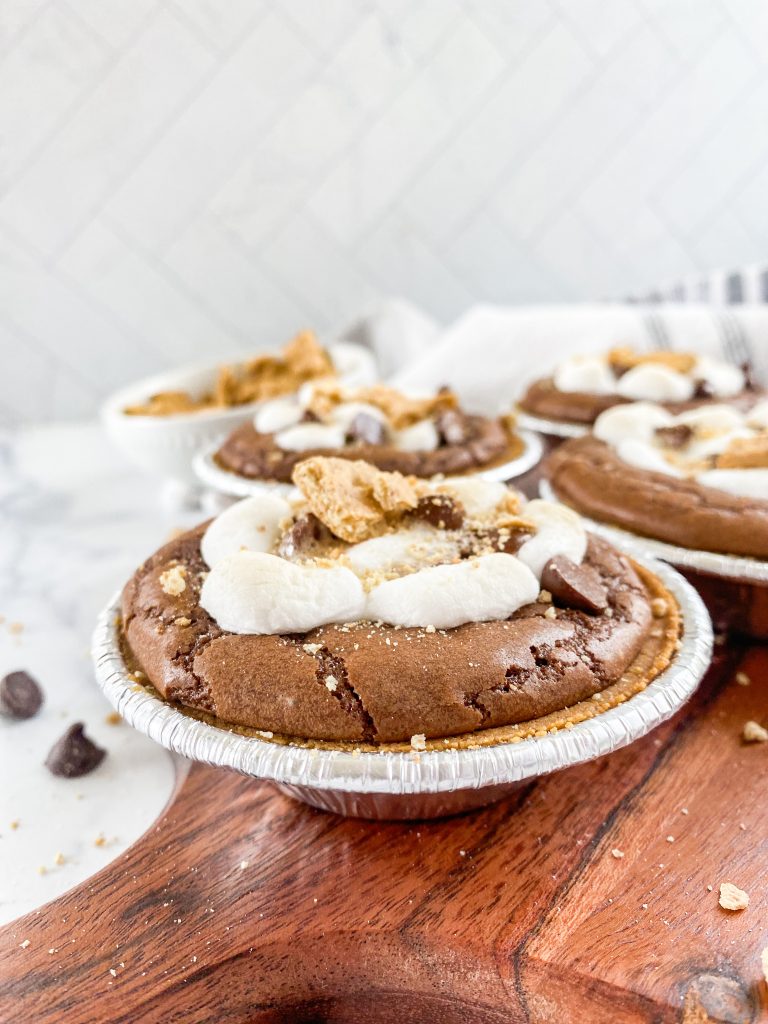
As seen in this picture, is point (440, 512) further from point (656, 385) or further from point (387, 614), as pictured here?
point (656, 385)

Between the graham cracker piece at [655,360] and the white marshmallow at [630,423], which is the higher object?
the white marshmallow at [630,423]

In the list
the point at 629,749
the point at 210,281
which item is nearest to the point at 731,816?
the point at 629,749

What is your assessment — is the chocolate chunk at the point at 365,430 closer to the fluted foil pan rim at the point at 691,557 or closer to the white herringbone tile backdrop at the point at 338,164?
Answer: the fluted foil pan rim at the point at 691,557

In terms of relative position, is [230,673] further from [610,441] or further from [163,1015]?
[610,441]

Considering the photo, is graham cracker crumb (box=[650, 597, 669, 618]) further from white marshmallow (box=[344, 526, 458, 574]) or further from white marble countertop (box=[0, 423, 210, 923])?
white marble countertop (box=[0, 423, 210, 923])

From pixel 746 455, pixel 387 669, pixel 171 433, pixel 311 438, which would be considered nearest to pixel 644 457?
pixel 746 455

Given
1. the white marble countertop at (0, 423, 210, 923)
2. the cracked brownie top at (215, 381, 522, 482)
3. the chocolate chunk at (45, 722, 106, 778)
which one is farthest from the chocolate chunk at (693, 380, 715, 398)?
the chocolate chunk at (45, 722, 106, 778)

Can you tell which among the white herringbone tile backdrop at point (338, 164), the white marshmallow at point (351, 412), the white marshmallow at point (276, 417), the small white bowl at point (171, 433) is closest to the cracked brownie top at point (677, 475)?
the white marshmallow at point (351, 412)
